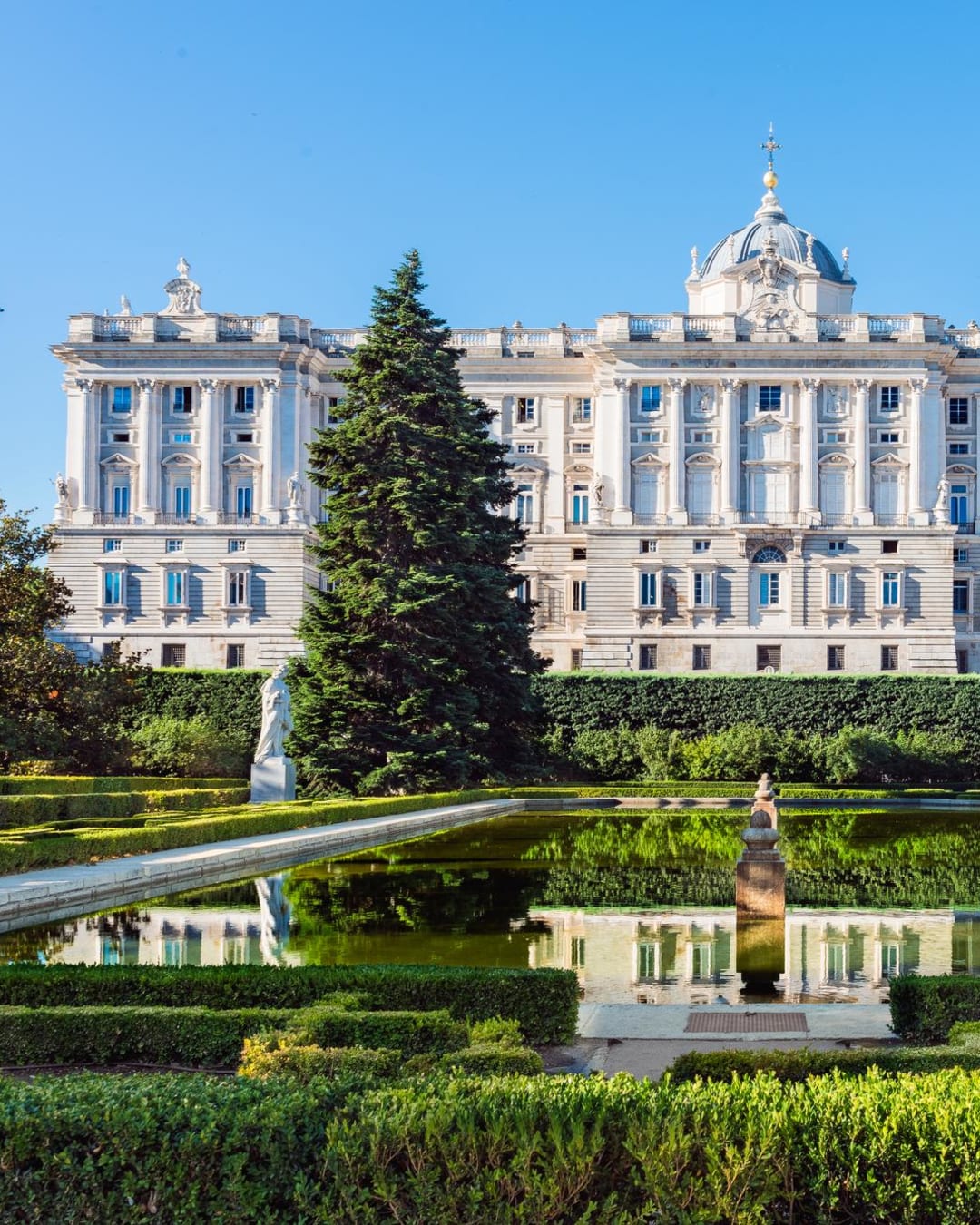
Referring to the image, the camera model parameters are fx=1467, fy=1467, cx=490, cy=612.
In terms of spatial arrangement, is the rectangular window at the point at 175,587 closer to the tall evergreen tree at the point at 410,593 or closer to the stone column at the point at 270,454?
the stone column at the point at 270,454

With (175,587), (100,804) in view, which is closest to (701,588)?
(175,587)

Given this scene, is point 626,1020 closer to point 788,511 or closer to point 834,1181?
point 834,1181

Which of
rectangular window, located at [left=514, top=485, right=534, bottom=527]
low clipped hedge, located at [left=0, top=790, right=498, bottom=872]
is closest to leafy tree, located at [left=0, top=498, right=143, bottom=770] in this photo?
low clipped hedge, located at [left=0, top=790, right=498, bottom=872]

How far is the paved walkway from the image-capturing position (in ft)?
48.3

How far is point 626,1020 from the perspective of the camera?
935 cm

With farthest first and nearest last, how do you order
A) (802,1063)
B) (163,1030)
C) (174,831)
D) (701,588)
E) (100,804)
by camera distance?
1. (701,588)
2. (100,804)
3. (174,831)
4. (163,1030)
5. (802,1063)

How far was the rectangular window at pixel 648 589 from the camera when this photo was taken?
6762 centimetres

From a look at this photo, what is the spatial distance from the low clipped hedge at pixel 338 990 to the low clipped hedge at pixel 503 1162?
3.83m

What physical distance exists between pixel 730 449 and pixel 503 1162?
65.6 meters

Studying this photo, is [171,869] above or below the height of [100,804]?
below

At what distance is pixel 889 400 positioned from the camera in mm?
69438

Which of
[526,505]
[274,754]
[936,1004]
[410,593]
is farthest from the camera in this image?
[526,505]

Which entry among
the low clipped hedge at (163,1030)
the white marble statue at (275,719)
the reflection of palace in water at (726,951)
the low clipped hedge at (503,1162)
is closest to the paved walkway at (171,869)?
the white marble statue at (275,719)

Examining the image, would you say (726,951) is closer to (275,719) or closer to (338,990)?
(338,990)
